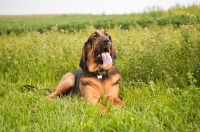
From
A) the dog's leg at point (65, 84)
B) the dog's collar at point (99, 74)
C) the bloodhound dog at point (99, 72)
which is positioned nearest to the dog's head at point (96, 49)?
the bloodhound dog at point (99, 72)

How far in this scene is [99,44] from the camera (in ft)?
17.0

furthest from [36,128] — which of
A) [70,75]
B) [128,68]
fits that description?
[128,68]

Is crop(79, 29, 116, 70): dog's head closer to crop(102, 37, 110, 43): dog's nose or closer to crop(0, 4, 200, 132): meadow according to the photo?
crop(102, 37, 110, 43): dog's nose

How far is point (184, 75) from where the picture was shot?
548 centimetres

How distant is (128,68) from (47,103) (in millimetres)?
2362

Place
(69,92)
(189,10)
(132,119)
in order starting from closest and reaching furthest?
(132,119), (69,92), (189,10)

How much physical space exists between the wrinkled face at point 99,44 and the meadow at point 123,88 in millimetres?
855

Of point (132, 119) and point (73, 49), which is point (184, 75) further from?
point (73, 49)

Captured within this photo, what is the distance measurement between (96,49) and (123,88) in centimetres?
102

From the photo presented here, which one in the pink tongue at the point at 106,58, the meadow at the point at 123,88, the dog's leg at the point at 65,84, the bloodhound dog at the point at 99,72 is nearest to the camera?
the meadow at the point at 123,88

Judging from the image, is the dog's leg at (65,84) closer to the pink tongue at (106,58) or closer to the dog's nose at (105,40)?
the pink tongue at (106,58)

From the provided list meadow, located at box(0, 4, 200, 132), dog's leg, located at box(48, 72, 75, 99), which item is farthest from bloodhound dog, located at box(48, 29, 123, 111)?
dog's leg, located at box(48, 72, 75, 99)

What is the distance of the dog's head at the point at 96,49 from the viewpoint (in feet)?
17.0

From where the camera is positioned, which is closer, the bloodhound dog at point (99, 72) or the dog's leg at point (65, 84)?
the bloodhound dog at point (99, 72)
